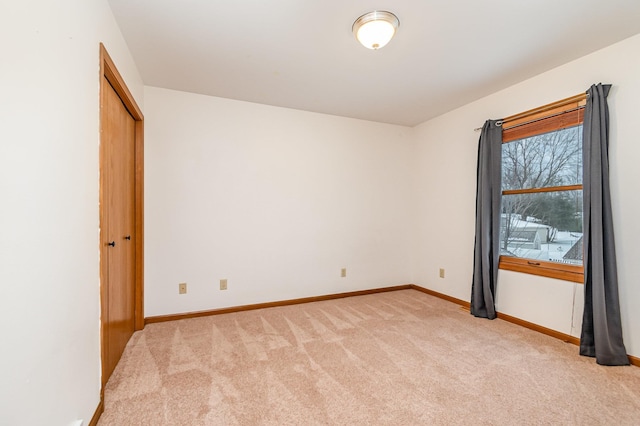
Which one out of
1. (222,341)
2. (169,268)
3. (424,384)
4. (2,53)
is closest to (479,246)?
(424,384)

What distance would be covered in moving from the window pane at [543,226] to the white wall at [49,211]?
3.59m

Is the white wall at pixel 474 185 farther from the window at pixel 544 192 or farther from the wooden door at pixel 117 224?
the wooden door at pixel 117 224

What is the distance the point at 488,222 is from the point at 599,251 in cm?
96

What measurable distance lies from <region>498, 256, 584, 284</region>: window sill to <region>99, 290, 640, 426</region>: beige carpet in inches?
22.7

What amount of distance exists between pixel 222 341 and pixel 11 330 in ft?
5.97

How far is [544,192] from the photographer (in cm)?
279

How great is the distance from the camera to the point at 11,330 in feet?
2.94

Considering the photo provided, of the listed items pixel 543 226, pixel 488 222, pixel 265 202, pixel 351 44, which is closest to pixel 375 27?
pixel 351 44

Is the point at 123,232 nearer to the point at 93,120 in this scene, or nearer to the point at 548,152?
the point at 93,120

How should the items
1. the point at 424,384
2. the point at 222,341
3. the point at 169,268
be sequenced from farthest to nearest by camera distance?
the point at 169,268, the point at 222,341, the point at 424,384

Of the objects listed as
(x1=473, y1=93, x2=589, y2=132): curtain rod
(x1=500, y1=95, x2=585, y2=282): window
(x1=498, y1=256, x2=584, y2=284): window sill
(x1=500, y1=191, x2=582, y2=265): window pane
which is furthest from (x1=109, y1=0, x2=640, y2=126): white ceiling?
(x1=498, y1=256, x2=584, y2=284): window sill

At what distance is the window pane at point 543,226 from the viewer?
256 cm

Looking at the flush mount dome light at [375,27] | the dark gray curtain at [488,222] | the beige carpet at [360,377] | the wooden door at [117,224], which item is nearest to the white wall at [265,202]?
the wooden door at [117,224]

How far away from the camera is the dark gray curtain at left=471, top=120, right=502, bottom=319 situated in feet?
10.1
